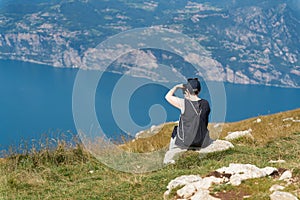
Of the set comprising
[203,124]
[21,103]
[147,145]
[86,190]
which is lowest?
[21,103]

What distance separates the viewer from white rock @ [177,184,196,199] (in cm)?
611

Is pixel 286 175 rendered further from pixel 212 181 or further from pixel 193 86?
pixel 193 86

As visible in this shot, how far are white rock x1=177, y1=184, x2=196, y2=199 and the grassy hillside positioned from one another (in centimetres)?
32

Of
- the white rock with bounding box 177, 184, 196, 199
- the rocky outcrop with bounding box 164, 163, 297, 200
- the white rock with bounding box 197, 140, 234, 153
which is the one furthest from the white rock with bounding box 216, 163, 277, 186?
the white rock with bounding box 197, 140, 234, 153

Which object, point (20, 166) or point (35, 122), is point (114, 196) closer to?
point (20, 166)

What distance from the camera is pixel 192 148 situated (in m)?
10.1

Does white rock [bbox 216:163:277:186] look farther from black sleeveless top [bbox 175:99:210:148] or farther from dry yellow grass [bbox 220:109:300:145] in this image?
dry yellow grass [bbox 220:109:300:145]

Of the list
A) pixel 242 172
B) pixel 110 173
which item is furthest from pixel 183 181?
pixel 110 173

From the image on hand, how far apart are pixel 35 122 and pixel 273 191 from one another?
126302mm

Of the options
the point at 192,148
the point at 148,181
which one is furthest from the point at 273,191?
the point at 192,148

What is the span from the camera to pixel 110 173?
9352 mm

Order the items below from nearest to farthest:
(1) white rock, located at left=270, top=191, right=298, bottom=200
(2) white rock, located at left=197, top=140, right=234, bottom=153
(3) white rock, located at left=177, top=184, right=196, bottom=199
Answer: (1) white rock, located at left=270, top=191, right=298, bottom=200, (3) white rock, located at left=177, top=184, right=196, bottom=199, (2) white rock, located at left=197, top=140, right=234, bottom=153

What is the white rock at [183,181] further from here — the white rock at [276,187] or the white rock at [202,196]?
the white rock at [276,187]

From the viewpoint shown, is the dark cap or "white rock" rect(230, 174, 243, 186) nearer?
"white rock" rect(230, 174, 243, 186)
